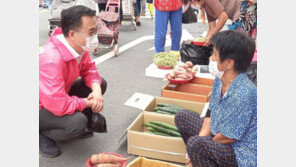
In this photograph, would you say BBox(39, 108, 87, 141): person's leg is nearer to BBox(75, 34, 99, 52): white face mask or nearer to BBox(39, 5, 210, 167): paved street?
BBox(39, 5, 210, 167): paved street

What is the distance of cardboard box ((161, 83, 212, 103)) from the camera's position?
3.30m

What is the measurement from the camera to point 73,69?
277cm

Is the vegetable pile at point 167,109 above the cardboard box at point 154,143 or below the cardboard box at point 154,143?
above

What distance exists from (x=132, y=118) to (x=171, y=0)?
7.25 feet

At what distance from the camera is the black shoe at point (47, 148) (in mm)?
2801

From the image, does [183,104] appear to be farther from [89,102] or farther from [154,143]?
[89,102]

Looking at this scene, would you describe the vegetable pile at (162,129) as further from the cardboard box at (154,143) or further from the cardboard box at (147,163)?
the cardboard box at (147,163)

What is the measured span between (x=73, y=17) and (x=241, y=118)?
166cm

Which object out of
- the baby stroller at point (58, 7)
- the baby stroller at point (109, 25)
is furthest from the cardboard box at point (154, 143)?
the baby stroller at point (58, 7)

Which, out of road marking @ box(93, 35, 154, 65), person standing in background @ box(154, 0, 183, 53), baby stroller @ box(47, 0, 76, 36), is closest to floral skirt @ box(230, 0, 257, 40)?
person standing in background @ box(154, 0, 183, 53)

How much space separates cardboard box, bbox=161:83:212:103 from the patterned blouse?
1729 mm

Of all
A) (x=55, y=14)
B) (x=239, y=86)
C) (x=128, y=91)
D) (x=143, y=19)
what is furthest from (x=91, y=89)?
(x=143, y=19)

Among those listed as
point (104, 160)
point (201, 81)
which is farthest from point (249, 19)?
point (104, 160)

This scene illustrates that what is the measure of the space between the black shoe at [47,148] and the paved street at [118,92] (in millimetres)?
46
